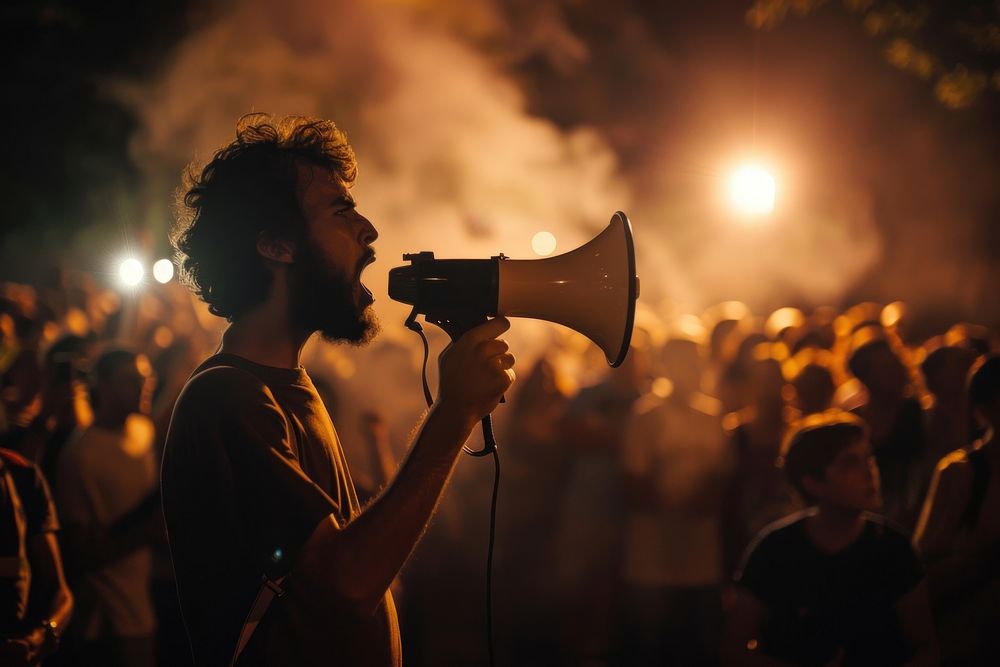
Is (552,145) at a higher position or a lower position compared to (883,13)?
lower

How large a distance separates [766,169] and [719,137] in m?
1.76

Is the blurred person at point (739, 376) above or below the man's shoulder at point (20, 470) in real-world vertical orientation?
above

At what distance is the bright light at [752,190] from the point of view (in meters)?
17.1

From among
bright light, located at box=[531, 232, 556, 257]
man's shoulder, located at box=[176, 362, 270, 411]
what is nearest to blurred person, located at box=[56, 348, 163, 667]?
man's shoulder, located at box=[176, 362, 270, 411]

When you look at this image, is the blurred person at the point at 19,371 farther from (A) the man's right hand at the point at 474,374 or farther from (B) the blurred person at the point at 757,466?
(B) the blurred person at the point at 757,466

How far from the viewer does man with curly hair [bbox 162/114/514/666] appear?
67.5 inches

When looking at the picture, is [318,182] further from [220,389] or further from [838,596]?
[838,596]

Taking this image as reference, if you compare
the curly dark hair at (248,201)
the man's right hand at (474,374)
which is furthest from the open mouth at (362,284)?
the man's right hand at (474,374)

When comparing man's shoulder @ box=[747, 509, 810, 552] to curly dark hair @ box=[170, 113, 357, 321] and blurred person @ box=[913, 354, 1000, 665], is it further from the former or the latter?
curly dark hair @ box=[170, 113, 357, 321]

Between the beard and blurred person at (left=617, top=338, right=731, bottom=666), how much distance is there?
3.28 m

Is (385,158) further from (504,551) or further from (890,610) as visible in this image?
(890,610)

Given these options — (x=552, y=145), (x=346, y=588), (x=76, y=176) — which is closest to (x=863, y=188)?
(x=552, y=145)

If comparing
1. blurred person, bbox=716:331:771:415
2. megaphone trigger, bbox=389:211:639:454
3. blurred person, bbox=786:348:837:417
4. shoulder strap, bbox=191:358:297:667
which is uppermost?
blurred person, bbox=716:331:771:415

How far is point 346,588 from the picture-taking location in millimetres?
1679
